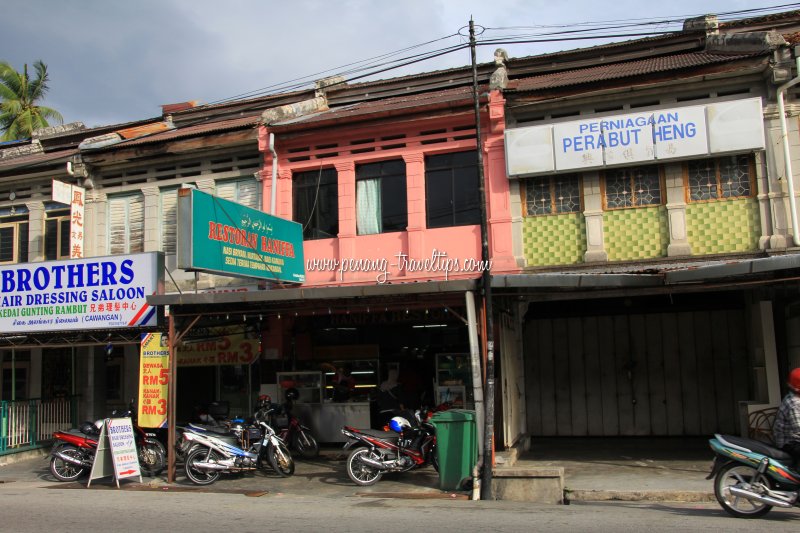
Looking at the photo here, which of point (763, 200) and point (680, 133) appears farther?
point (680, 133)

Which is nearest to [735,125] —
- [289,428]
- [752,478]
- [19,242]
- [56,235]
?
[752,478]

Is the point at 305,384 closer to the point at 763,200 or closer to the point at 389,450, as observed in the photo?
the point at 389,450

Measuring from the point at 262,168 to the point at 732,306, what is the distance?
1077 cm

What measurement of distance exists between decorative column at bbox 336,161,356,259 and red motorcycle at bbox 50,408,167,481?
553 cm

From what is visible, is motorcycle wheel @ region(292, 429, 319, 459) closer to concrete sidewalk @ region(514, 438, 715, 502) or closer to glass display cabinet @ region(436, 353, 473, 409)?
glass display cabinet @ region(436, 353, 473, 409)

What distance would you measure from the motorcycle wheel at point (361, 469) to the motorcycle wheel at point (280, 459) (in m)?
1.43

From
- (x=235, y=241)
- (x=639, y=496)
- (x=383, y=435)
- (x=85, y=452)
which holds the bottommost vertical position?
(x=639, y=496)

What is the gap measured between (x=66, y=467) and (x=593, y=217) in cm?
1100

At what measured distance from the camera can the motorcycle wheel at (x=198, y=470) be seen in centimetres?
1196

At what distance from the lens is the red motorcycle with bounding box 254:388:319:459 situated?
1346cm

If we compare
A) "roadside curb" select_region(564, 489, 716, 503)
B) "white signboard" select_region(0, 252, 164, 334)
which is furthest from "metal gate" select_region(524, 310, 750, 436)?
"white signboard" select_region(0, 252, 164, 334)

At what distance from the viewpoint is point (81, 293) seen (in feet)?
48.9

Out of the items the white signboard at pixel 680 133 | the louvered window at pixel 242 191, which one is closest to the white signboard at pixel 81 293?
the louvered window at pixel 242 191

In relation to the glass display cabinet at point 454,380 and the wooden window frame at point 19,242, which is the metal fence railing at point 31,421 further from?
the glass display cabinet at point 454,380
